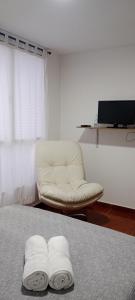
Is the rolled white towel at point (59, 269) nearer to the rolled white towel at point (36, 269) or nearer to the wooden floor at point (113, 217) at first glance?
A: the rolled white towel at point (36, 269)

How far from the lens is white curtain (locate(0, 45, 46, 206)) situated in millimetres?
2908

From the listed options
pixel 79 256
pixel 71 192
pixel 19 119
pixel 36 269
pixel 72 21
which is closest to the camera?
pixel 36 269

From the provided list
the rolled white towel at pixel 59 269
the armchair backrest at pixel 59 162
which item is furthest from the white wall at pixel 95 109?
the rolled white towel at pixel 59 269

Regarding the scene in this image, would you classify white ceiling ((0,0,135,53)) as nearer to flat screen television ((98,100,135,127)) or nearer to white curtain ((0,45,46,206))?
white curtain ((0,45,46,206))

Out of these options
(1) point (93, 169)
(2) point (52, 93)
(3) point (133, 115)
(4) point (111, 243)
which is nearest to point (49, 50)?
(2) point (52, 93)

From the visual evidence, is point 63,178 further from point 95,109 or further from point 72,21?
point 72,21

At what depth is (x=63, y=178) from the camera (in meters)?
3.20

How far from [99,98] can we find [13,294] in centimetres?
304

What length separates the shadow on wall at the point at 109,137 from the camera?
3429 millimetres

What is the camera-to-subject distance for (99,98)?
11.9 feet

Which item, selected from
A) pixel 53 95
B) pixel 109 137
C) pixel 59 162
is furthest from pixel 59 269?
pixel 53 95

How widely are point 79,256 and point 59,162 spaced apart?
81.0 inches

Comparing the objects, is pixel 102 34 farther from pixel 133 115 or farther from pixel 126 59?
pixel 133 115

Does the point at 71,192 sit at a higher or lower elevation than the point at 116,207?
higher
